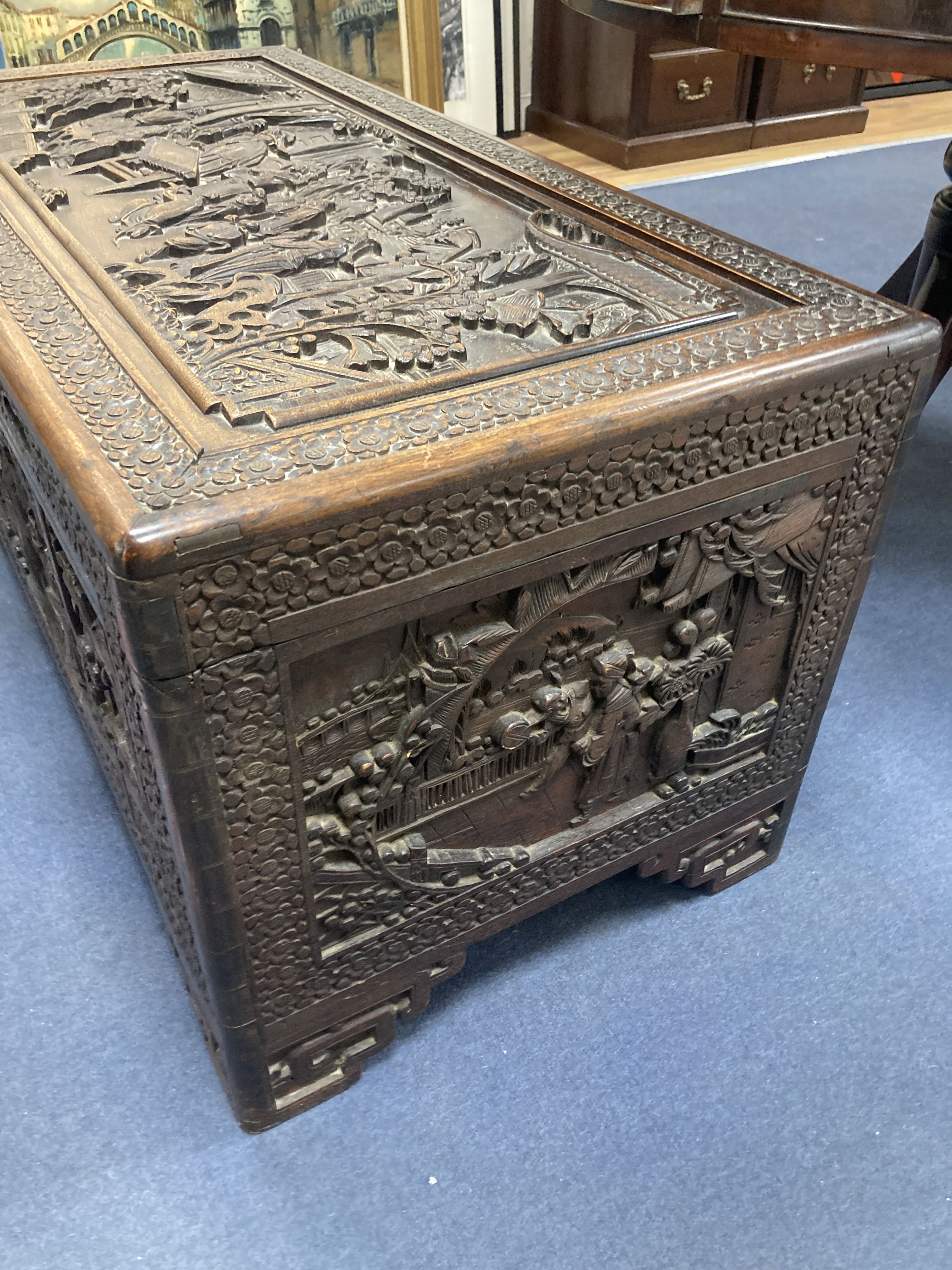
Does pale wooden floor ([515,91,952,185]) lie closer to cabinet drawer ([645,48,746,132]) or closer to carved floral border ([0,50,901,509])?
cabinet drawer ([645,48,746,132])

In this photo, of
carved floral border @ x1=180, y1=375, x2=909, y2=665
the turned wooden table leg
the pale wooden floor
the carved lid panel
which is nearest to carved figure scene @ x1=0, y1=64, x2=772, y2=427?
the carved lid panel

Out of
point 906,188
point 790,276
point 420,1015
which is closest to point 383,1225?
point 420,1015

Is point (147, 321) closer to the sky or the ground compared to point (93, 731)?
closer to the sky

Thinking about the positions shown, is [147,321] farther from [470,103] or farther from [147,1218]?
[470,103]

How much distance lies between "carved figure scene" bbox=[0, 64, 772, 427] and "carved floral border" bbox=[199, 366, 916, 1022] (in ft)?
0.63

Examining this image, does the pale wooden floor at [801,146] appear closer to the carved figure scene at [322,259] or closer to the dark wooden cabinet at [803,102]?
the dark wooden cabinet at [803,102]

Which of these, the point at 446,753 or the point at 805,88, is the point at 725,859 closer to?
the point at 446,753

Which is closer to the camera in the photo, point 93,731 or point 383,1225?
point 383,1225

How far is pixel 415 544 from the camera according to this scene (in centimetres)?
73

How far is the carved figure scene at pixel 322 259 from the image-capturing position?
0.85 meters

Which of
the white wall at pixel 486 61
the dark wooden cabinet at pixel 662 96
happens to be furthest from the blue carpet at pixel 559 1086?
the white wall at pixel 486 61

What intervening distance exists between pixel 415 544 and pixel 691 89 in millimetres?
3334

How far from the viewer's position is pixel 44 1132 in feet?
3.21

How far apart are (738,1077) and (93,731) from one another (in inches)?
32.6
